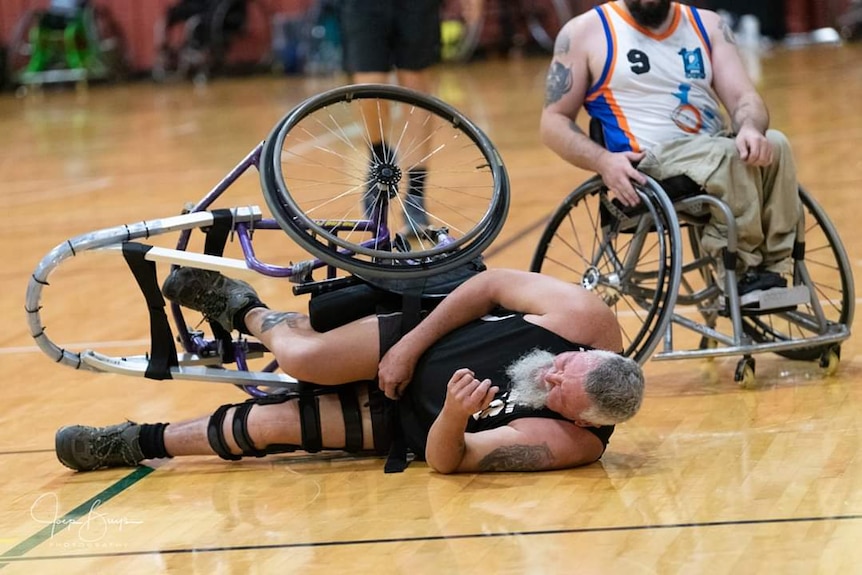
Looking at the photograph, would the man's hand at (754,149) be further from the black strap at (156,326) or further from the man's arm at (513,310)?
the black strap at (156,326)

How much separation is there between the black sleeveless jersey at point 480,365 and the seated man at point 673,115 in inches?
29.9

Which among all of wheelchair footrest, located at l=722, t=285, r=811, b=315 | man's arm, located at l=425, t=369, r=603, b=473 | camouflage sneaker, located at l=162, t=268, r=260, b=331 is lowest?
man's arm, located at l=425, t=369, r=603, b=473

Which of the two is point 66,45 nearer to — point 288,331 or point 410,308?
point 288,331

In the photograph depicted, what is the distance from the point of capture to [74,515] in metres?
3.48

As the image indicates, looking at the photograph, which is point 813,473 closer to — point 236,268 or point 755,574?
point 755,574

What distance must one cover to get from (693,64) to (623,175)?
522mm

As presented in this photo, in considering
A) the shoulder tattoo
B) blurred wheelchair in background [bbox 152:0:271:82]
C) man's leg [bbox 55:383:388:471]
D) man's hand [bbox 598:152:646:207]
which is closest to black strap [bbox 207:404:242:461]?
man's leg [bbox 55:383:388:471]

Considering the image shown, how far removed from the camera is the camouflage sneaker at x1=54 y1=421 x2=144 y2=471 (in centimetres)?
382

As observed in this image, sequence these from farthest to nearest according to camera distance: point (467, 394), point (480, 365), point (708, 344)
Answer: point (708, 344) < point (480, 365) < point (467, 394)

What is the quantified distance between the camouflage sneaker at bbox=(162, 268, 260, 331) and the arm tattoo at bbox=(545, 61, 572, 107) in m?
1.18

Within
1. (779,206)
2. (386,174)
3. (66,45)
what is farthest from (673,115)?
(66,45)

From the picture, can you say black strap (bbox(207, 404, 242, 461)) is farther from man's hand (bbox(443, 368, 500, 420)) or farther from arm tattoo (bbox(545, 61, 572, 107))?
arm tattoo (bbox(545, 61, 572, 107))

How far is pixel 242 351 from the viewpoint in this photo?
161 inches

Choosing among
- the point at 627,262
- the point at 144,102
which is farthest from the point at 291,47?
the point at 627,262
